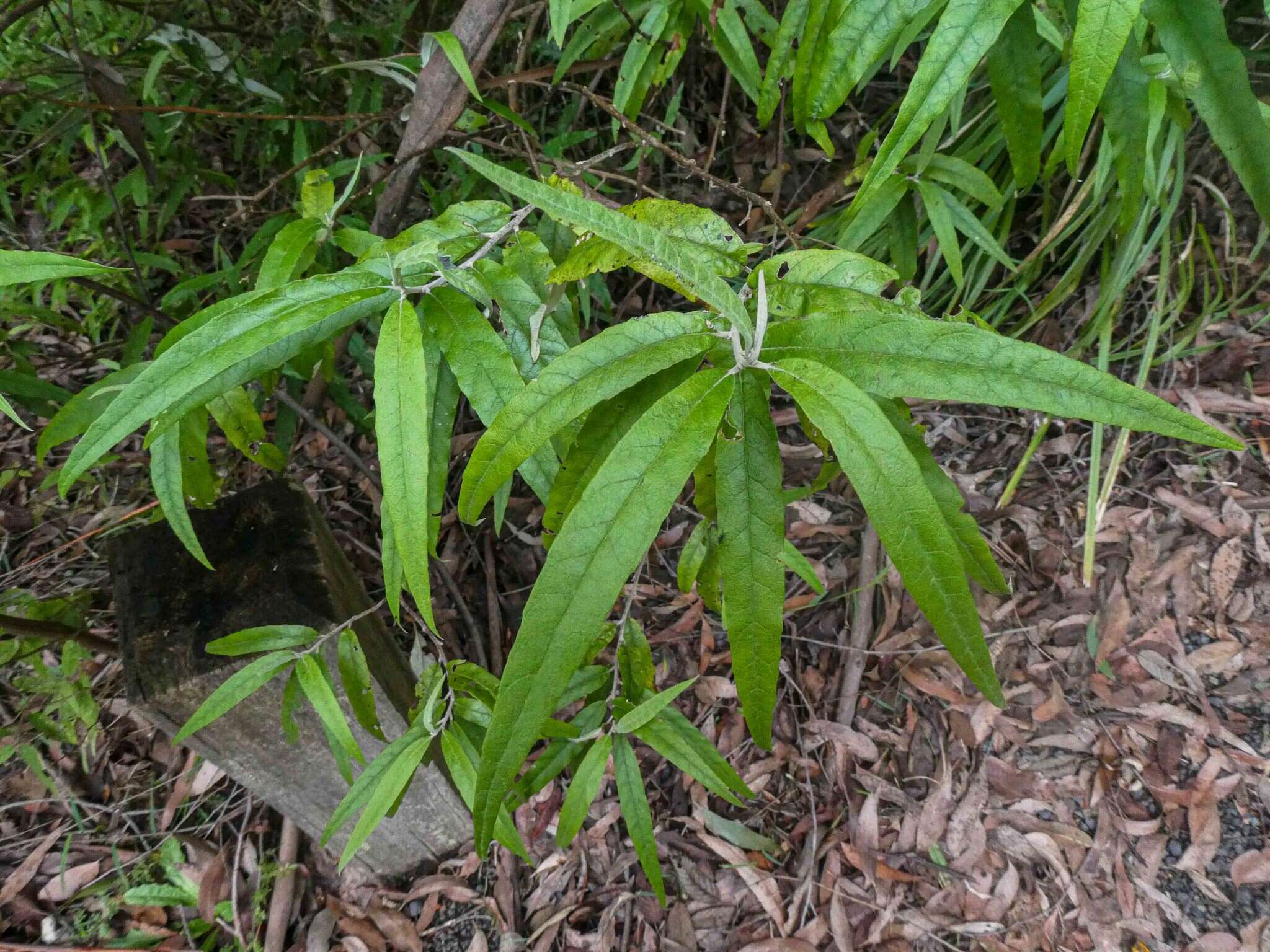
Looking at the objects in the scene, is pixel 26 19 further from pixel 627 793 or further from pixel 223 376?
pixel 627 793

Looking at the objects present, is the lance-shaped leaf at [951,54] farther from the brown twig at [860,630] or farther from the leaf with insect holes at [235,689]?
the brown twig at [860,630]

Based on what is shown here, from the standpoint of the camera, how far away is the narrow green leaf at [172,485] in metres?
0.91

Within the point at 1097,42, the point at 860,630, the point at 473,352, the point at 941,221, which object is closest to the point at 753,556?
the point at 473,352

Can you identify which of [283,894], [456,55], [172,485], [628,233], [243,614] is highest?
[456,55]

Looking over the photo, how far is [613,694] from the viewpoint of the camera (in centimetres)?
123

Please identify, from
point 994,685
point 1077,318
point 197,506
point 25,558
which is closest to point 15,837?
point 25,558

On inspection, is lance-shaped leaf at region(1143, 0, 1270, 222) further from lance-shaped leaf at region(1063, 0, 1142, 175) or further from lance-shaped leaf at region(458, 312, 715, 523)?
lance-shaped leaf at region(458, 312, 715, 523)

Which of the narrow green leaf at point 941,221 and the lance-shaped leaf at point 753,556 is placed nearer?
the lance-shaped leaf at point 753,556

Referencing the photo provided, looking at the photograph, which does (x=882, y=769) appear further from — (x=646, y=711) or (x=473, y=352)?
(x=473, y=352)

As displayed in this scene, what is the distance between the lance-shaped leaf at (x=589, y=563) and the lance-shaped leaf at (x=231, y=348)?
35cm

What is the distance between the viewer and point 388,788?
1.05 m

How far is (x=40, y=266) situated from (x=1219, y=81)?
1.04 meters

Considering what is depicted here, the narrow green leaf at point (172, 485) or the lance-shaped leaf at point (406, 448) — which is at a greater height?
the lance-shaped leaf at point (406, 448)

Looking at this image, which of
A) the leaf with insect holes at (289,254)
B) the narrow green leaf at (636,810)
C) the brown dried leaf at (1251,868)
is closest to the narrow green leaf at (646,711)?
the narrow green leaf at (636,810)
